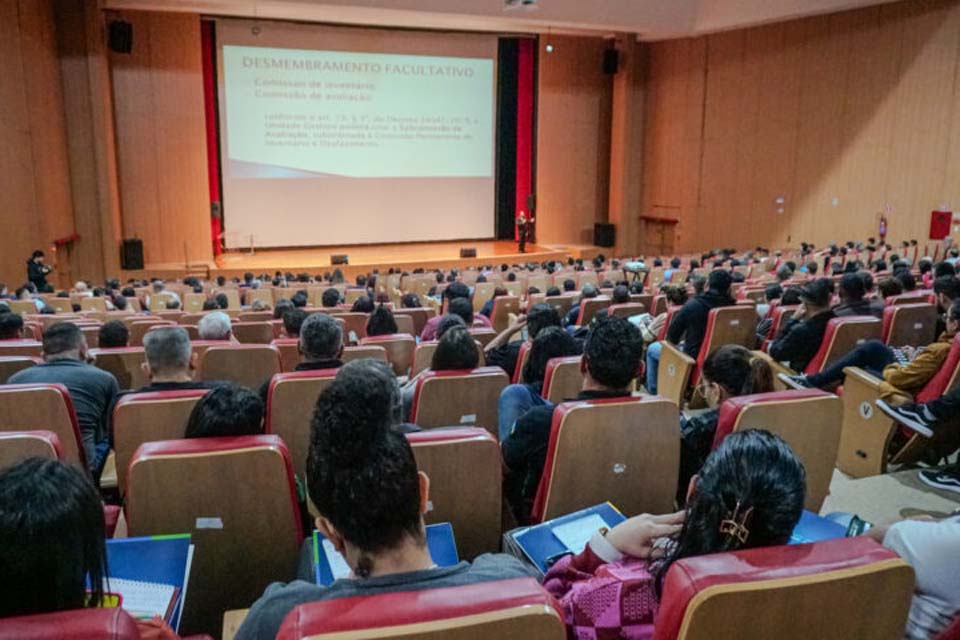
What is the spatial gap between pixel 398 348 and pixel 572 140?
49.7 feet

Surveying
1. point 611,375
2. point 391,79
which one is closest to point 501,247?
point 391,79

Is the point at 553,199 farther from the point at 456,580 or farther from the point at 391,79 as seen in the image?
the point at 456,580

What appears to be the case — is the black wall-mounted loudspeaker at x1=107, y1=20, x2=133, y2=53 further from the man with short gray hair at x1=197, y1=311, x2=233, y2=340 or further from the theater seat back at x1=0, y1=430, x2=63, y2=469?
the theater seat back at x1=0, y1=430, x2=63, y2=469

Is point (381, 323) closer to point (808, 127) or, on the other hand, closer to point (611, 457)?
point (611, 457)

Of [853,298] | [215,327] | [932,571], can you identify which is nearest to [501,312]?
[215,327]

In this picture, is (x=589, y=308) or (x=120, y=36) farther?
(x=120, y=36)

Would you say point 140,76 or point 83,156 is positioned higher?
point 140,76

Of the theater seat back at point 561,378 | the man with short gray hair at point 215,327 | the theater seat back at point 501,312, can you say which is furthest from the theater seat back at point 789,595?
the theater seat back at point 501,312

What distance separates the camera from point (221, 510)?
221cm

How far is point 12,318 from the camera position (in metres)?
4.77

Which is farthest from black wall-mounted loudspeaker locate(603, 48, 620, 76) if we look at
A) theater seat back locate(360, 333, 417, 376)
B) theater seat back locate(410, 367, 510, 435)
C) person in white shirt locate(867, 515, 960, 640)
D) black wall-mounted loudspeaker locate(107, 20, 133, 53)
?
person in white shirt locate(867, 515, 960, 640)

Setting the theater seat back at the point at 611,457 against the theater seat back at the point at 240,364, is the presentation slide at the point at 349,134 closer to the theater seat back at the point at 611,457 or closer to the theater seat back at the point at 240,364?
the theater seat back at the point at 240,364

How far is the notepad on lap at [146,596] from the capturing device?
1.75m

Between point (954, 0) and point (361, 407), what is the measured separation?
1454cm
